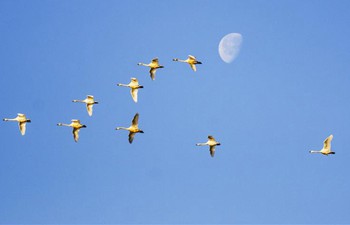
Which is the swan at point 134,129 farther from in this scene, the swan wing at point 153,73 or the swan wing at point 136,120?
the swan wing at point 153,73

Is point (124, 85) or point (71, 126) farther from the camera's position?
point (124, 85)

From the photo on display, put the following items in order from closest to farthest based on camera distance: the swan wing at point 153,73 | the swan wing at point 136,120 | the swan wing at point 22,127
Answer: the swan wing at point 136,120 < the swan wing at point 22,127 < the swan wing at point 153,73

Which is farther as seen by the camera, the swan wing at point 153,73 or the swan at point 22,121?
the swan wing at point 153,73

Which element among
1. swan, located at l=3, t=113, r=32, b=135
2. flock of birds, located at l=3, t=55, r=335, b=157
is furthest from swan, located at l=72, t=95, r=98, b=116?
swan, located at l=3, t=113, r=32, b=135

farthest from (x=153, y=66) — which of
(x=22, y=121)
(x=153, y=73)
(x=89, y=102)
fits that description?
(x=22, y=121)

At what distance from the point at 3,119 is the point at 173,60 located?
23990mm

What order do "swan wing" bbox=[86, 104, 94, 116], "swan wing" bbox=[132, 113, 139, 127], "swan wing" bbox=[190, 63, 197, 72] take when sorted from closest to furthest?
"swan wing" bbox=[132, 113, 139, 127] → "swan wing" bbox=[86, 104, 94, 116] → "swan wing" bbox=[190, 63, 197, 72]

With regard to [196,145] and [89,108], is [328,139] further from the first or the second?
[89,108]

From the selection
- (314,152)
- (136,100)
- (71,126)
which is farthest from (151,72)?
(314,152)

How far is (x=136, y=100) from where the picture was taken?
400 ft

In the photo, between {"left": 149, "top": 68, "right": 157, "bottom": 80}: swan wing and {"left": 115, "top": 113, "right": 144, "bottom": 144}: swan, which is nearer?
{"left": 115, "top": 113, "right": 144, "bottom": 144}: swan

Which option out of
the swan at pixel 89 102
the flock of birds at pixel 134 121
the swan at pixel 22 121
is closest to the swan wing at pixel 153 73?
the flock of birds at pixel 134 121

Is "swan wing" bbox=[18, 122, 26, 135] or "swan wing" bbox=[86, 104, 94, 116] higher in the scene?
"swan wing" bbox=[86, 104, 94, 116]

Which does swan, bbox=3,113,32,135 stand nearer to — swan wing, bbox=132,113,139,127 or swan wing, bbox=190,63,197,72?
swan wing, bbox=132,113,139,127
